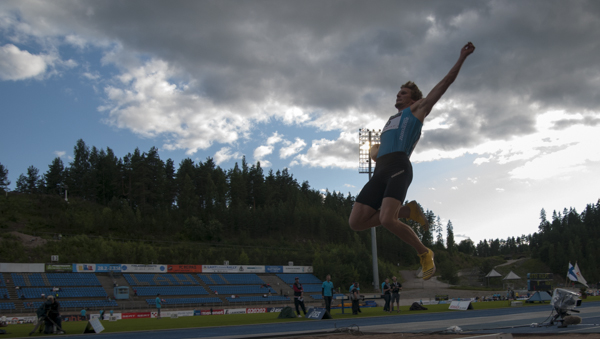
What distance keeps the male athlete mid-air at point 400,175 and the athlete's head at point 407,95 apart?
0.15m

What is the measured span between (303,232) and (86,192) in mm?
51524

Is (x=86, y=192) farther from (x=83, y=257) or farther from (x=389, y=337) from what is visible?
(x=389, y=337)

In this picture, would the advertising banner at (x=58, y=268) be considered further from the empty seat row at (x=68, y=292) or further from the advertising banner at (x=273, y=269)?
the advertising banner at (x=273, y=269)

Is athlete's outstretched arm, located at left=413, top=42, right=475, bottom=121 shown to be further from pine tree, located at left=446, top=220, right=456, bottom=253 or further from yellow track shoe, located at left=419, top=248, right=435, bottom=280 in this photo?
pine tree, located at left=446, top=220, right=456, bottom=253

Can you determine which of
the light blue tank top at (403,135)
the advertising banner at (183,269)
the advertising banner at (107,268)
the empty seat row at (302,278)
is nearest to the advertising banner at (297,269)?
the empty seat row at (302,278)

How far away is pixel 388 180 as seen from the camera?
16.3ft

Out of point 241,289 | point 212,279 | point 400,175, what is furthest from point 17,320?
point 400,175

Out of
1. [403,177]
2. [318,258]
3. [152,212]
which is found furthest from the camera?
[152,212]

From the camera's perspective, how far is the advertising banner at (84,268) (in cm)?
4516

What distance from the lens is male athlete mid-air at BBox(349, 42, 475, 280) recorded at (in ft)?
16.0

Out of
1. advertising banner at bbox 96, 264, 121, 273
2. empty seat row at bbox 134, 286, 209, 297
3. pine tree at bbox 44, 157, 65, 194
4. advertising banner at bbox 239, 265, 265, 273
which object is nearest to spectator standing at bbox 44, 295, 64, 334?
empty seat row at bbox 134, 286, 209, 297

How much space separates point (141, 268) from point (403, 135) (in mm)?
49479

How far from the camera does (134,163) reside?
319 feet

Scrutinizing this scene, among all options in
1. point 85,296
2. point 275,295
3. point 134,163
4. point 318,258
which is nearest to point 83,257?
point 85,296
